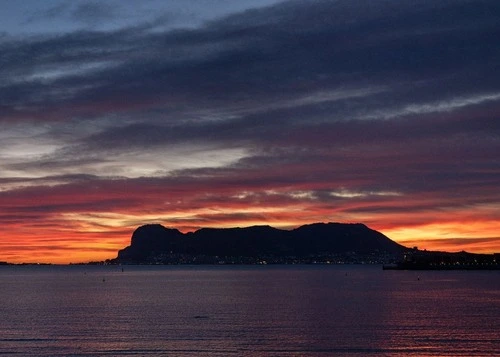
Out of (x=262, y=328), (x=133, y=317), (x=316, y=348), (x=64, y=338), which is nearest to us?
(x=316, y=348)

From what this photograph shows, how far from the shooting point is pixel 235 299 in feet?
509

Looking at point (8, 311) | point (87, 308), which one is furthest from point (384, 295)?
point (8, 311)

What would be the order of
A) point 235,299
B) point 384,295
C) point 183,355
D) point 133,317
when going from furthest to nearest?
1. point 384,295
2. point 235,299
3. point 133,317
4. point 183,355

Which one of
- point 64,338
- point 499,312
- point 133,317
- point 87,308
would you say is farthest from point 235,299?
point 64,338

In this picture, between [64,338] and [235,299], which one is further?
[235,299]

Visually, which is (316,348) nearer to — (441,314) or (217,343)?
(217,343)

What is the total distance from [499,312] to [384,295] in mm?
49559

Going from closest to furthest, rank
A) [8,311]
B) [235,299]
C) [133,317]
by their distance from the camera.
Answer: [133,317] < [8,311] < [235,299]

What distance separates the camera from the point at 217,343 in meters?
83.1

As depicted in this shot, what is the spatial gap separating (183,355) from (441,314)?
54658 mm

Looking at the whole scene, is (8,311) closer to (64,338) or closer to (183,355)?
Answer: (64,338)

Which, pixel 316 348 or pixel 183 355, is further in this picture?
pixel 316 348

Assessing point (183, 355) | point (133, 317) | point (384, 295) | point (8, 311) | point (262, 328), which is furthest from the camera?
point (384, 295)

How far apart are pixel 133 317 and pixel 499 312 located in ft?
184
